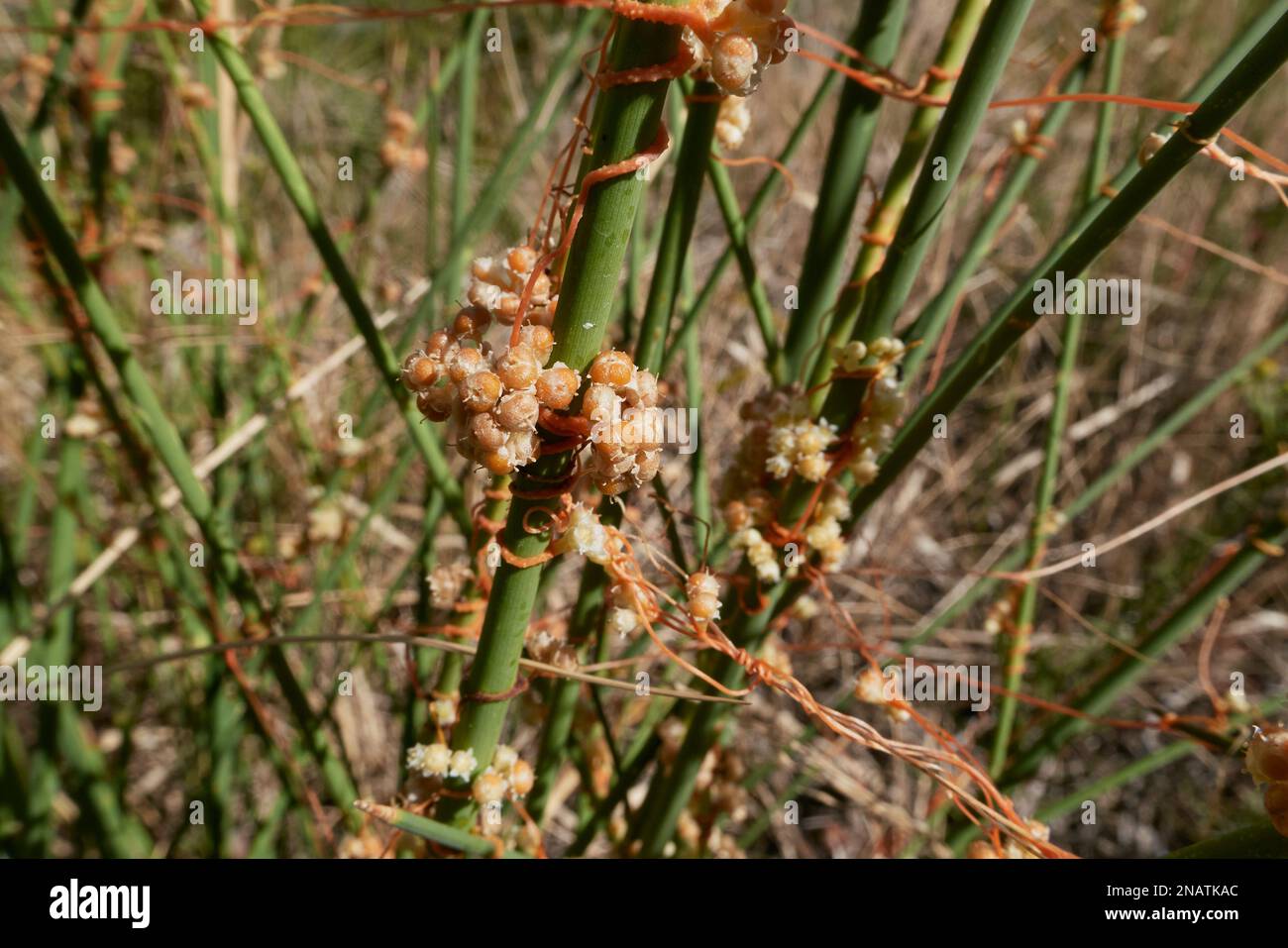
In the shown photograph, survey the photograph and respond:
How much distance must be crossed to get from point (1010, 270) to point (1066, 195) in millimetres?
247

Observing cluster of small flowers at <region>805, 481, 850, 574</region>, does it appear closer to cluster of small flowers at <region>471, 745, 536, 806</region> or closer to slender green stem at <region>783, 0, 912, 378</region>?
slender green stem at <region>783, 0, 912, 378</region>

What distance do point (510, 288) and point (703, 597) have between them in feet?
0.64

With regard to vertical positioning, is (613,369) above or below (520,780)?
above

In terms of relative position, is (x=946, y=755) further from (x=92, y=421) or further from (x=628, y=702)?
(x=92, y=421)

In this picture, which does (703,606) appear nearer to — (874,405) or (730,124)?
(874,405)

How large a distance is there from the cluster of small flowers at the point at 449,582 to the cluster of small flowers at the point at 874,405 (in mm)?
279

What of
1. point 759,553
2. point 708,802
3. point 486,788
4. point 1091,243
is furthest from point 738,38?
point 708,802

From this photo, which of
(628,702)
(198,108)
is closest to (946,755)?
(628,702)

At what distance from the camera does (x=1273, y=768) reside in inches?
16.5

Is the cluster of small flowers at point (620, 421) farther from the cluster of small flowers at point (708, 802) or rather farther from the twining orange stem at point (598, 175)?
the cluster of small flowers at point (708, 802)

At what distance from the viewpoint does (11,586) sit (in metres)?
1.02

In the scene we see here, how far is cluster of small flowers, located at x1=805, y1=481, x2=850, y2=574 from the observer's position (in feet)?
1.98

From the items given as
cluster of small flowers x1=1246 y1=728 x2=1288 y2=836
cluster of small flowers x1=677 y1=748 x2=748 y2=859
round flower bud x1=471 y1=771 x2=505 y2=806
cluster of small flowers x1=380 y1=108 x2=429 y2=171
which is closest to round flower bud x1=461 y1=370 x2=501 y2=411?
round flower bud x1=471 y1=771 x2=505 y2=806

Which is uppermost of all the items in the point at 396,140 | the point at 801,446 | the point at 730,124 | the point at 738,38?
the point at 396,140
